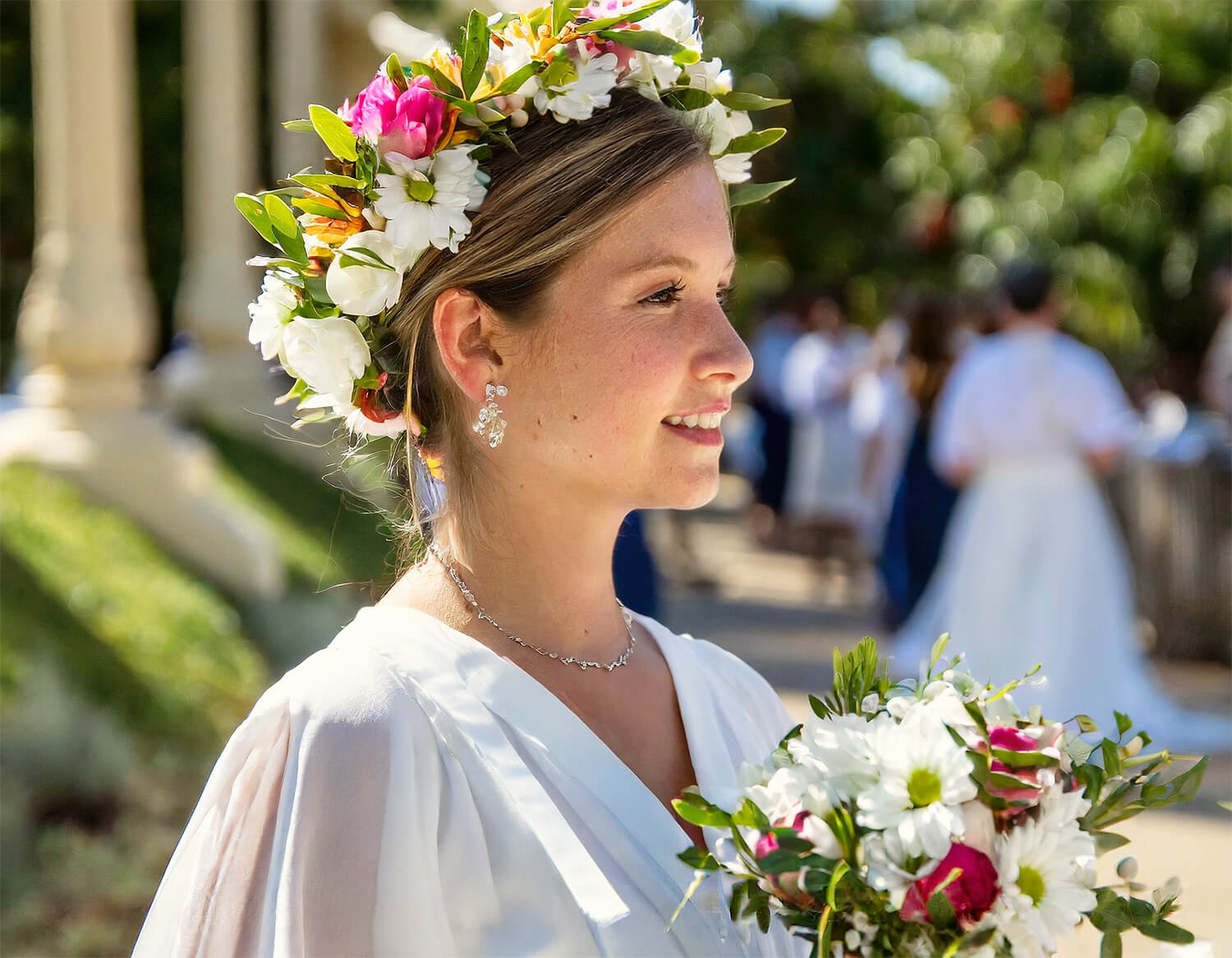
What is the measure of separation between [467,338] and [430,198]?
21 centimetres

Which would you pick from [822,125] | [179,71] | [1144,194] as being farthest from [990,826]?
[822,125]

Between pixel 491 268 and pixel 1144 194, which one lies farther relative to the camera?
pixel 1144 194

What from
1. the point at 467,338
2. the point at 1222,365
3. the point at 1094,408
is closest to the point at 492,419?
the point at 467,338

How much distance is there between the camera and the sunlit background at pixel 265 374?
4.66 metres

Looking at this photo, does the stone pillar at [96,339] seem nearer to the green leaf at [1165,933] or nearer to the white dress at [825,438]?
the green leaf at [1165,933]

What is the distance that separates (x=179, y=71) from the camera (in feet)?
52.7

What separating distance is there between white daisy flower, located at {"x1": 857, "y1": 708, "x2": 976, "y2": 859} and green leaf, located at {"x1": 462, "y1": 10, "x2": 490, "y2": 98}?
41.8 inches

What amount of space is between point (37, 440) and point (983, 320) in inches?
198

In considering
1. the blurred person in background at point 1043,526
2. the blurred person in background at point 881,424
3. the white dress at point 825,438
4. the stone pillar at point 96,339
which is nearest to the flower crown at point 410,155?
the stone pillar at point 96,339

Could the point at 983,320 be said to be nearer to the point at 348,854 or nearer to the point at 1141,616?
the point at 1141,616

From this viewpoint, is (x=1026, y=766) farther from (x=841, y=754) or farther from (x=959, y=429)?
(x=959, y=429)

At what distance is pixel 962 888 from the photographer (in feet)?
A: 5.11

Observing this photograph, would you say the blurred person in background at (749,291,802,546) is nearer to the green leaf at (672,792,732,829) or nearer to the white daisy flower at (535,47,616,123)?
the white daisy flower at (535,47,616,123)

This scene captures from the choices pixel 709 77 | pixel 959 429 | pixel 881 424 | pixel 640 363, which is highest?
pixel 709 77
